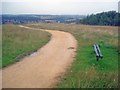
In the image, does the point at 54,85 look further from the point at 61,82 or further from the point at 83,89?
the point at 83,89

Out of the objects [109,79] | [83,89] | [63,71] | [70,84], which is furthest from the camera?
[63,71]

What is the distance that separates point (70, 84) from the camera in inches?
372

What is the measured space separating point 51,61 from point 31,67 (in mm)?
1806

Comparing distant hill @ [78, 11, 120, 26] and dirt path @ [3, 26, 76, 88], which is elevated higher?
distant hill @ [78, 11, 120, 26]

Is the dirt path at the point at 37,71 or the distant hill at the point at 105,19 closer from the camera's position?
the dirt path at the point at 37,71

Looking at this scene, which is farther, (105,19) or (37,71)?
(105,19)

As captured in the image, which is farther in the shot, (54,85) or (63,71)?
(63,71)

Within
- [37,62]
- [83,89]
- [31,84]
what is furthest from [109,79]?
[37,62]

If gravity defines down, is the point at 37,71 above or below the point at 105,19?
below

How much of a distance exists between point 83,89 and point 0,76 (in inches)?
133

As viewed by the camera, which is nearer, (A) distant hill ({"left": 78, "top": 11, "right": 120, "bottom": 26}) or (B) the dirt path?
(B) the dirt path

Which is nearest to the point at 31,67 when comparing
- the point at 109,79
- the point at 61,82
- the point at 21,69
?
the point at 21,69

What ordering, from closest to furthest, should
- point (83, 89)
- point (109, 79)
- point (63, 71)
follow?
point (83, 89)
point (109, 79)
point (63, 71)

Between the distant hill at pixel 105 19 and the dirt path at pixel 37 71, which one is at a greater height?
the distant hill at pixel 105 19
